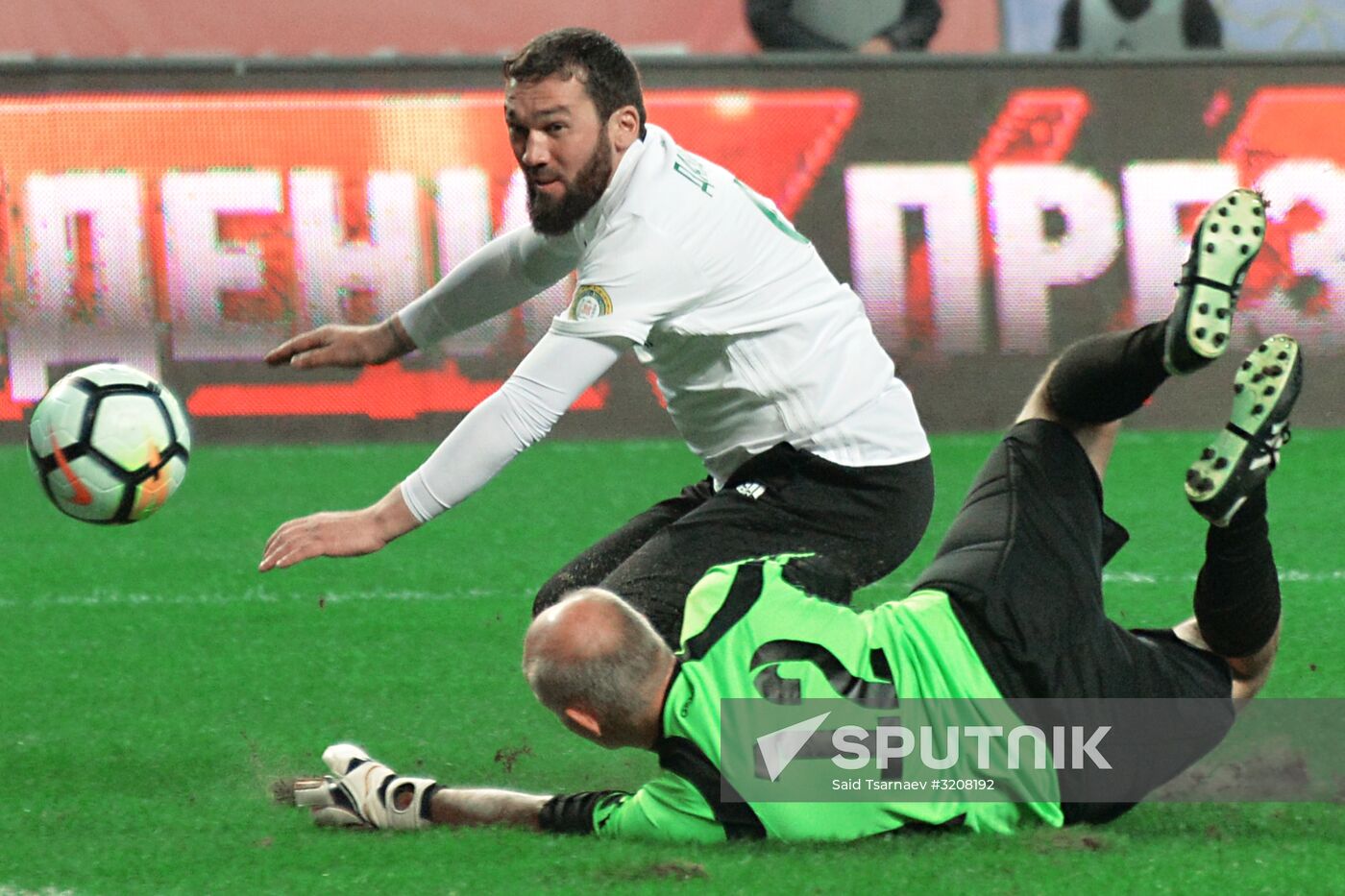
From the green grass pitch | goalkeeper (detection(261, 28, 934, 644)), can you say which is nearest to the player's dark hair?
goalkeeper (detection(261, 28, 934, 644))

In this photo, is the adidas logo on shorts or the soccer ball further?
the soccer ball

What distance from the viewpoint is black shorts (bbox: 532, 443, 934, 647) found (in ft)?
13.4

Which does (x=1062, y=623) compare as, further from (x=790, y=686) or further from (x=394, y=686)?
(x=394, y=686)

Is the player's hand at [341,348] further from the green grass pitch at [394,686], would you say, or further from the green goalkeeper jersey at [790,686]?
the green goalkeeper jersey at [790,686]

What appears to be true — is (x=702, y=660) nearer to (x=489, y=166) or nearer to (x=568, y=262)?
(x=568, y=262)

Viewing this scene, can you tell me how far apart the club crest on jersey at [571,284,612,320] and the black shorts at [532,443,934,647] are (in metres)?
0.56

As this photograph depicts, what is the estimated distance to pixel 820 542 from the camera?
4215mm

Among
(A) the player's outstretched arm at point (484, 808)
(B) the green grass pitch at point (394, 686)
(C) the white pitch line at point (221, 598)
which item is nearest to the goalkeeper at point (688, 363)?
(A) the player's outstretched arm at point (484, 808)

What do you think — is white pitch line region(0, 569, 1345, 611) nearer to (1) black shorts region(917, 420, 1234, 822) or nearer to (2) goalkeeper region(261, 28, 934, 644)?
(2) goalkeeper region(261, 28, 934, 644)

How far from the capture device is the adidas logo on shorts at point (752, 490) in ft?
13.8

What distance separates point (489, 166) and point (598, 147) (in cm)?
538

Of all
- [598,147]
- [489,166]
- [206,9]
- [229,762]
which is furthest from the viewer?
[206,9]

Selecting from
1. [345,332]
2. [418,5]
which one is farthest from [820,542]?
[418,5]

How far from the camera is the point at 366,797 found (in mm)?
3871
